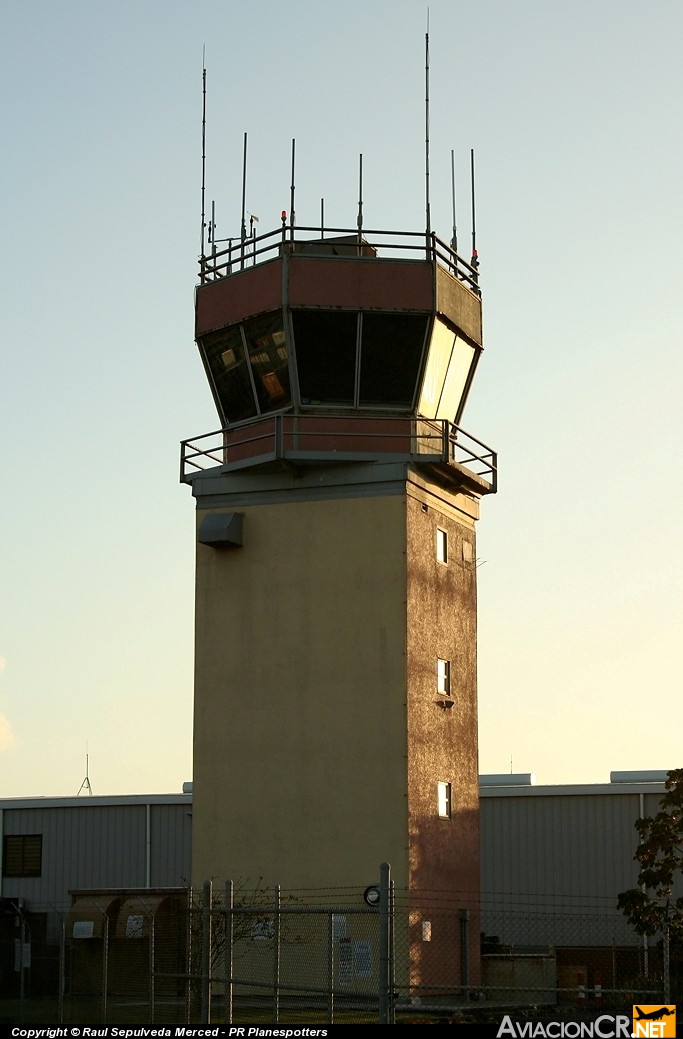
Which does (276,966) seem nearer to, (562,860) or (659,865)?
(659,865)

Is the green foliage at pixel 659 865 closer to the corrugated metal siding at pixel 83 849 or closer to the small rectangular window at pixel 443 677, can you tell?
the small rectangular window at pixel 443 677

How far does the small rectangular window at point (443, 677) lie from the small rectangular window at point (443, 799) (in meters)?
1.99

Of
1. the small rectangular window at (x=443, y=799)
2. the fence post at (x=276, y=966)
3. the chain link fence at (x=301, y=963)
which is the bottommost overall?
the chain link fence at (x=301, y=963)

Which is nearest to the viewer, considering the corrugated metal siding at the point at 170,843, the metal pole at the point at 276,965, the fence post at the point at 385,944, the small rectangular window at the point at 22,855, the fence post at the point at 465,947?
the fence post at the point at 385,944

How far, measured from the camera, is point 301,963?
103 ft

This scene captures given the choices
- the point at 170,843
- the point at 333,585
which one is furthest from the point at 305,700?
the point at 170,843

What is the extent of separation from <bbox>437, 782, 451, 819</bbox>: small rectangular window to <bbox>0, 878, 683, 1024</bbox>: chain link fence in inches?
70.8

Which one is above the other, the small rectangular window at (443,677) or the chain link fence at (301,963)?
Result: the small rectangular window at (443,677)

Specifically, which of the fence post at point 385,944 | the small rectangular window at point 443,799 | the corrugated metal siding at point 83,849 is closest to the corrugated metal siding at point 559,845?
the small rectangular window at point 443,799

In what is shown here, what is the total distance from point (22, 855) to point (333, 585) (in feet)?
72.4

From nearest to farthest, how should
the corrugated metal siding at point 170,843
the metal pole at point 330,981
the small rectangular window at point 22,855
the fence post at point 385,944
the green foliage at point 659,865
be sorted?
the fence post at point 385,944
the metal pole at point 330,981
the green foliage at point 659,865
the corrugated metal siding at point 170,843
the small rectangular window at point 22,855

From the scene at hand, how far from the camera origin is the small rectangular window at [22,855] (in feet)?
162

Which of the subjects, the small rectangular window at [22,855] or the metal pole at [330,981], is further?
the small rectangular window at [22,855]

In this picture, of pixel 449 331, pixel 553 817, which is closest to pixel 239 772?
pixel 449 331
